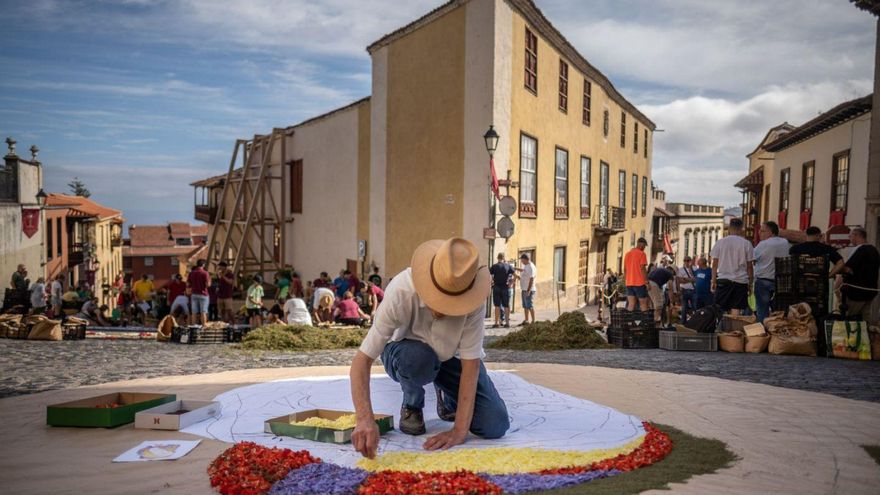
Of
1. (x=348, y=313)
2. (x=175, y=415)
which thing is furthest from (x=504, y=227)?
(x=175, y=415)

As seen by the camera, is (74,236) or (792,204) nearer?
(792,204)

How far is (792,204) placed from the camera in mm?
23375

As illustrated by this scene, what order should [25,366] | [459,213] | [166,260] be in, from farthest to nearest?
[166,260]
[459,213]
[25,366]

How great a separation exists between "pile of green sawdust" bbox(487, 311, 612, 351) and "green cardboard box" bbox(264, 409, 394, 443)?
5.52 metres

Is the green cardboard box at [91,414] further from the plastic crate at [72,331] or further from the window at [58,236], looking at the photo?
the window at [58,236]

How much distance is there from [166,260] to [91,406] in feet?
217

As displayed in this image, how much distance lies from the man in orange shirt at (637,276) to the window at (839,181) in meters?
9.46

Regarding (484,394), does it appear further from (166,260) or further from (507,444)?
(166,260)

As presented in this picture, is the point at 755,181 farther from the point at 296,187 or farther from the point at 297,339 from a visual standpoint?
the point at 297,339

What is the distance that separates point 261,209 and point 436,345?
23220 millimetres

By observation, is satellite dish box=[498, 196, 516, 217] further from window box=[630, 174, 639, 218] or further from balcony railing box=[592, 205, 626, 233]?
window box=[630, 174, 639, 218]

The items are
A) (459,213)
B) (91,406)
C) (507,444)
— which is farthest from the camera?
(459,213)

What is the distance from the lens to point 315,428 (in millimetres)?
4188

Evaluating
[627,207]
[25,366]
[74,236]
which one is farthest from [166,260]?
[25,366]
